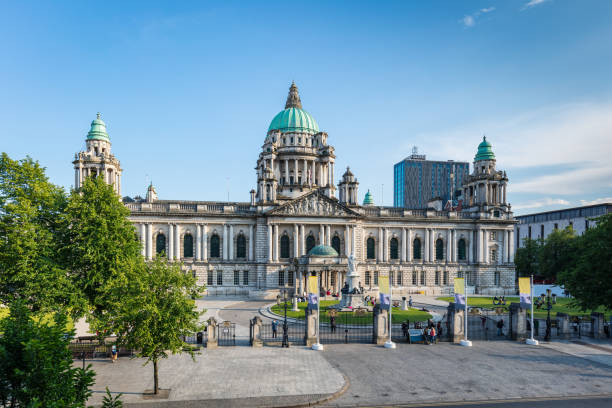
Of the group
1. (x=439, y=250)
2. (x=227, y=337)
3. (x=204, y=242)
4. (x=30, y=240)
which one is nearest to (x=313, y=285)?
(x=227, y=337)

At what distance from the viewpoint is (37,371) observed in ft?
35.1

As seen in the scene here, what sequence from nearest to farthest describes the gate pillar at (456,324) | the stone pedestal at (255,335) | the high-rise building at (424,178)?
the stone pedestal at (255,335) → the gate pillar at (456,324) → the high-rise building at (424,178)

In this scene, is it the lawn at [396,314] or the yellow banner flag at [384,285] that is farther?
the lawn at [396,314]

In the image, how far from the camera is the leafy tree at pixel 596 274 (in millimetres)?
35406

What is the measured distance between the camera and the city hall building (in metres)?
65.0

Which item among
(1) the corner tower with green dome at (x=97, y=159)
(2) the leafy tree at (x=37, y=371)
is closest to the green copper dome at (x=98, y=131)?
(1) the corner tower with green dome at (x=97, y=159)

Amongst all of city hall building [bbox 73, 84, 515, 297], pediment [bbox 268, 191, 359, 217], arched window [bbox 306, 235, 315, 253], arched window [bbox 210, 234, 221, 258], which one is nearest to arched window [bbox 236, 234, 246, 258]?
city hall building [bbox 73, 84, 515, 297]

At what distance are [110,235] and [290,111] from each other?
6102 centimetres

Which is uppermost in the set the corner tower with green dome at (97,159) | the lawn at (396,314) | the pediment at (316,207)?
the corner tower with green dome at (97,159)

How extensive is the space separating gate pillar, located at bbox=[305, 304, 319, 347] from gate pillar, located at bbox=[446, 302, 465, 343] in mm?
11199

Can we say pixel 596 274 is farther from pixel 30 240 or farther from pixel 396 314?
pixel 30 240

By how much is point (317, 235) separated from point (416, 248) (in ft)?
62.4

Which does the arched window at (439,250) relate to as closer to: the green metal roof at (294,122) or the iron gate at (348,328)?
the green metal roof at (294,122)

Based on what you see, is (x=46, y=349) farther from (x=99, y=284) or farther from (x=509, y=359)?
(x=509, y=359)
